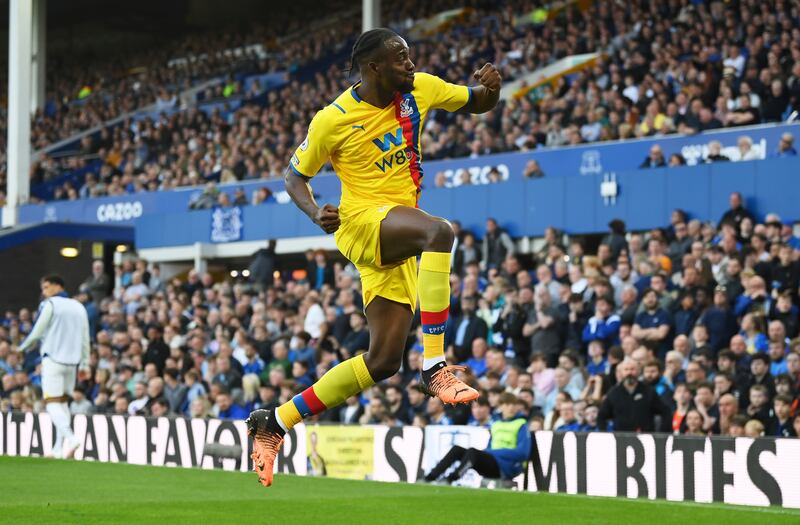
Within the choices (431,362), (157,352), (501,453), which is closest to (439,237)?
(431,362)

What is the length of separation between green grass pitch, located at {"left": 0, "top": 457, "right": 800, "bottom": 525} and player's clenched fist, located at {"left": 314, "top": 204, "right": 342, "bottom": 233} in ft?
5.27

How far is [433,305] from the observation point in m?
6.37

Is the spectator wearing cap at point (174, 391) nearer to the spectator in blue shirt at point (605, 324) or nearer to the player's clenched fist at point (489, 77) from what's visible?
the spectator in blue shirt at point (605, 324)

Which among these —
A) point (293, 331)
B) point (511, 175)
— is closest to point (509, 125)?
point (511, 175)

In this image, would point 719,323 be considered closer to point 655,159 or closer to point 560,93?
point 655,159

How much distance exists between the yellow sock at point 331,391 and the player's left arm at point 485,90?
1.41m

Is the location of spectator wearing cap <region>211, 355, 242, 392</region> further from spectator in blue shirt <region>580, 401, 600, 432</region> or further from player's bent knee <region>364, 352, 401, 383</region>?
player's bent knee <region>364, 352, 401, 383</region>

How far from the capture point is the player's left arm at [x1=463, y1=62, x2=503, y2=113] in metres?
6.61

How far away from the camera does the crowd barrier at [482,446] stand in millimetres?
9930

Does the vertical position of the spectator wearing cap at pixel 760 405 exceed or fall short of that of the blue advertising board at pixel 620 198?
it falls short

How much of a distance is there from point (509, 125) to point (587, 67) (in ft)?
6.54

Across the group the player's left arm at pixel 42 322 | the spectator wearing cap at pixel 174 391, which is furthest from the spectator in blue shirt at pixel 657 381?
the spectator wearing cap at pixel 174 391

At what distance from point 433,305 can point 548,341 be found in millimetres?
7796

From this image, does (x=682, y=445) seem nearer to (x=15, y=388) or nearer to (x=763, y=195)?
(x=763, y=195)
